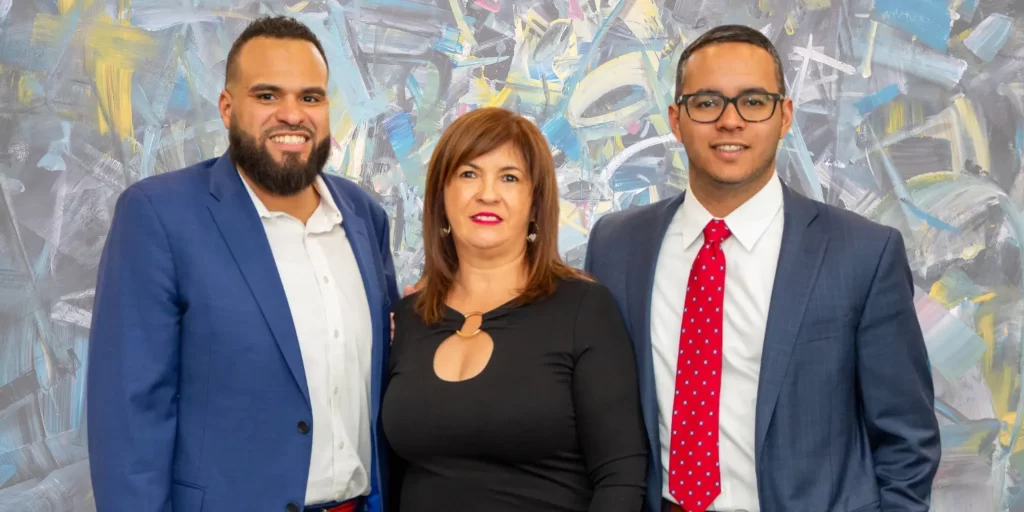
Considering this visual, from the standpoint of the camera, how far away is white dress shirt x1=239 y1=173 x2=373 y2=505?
2080 millimetres

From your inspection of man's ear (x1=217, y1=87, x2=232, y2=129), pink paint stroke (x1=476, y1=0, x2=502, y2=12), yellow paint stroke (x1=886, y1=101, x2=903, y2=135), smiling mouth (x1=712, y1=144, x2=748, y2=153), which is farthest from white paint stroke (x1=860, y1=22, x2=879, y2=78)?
man's ear (x1=217, y1=87, x2=232, y2=129)

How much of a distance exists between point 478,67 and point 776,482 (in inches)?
75.1

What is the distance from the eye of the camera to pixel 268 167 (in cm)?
214

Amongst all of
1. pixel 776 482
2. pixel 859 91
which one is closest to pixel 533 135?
pixel 776 482

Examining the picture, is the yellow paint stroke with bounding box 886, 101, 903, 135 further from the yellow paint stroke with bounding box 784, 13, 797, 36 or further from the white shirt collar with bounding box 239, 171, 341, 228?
the white shirt collar with bounding box 239, 171, 341, 228

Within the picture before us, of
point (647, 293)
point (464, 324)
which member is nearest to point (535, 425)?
point (464, 324)

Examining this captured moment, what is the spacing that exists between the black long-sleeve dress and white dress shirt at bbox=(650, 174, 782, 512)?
0.10 m

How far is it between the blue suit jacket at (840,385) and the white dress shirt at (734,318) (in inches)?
1.7

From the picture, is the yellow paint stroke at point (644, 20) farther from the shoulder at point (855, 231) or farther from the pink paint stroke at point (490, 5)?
the shoulder at point (855, 231)

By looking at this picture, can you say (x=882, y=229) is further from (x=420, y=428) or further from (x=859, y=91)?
(x=859, y=91)

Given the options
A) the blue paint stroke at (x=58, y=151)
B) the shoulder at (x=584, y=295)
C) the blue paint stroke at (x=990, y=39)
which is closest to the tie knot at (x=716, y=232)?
the shoulder at (x=584, y=295)

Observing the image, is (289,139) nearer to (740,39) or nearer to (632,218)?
(632,218)

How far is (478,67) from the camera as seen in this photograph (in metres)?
3.35

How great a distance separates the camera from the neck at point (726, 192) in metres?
2.08
